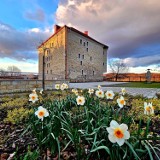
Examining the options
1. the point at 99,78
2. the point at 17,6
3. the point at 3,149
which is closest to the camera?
the point at 3,149

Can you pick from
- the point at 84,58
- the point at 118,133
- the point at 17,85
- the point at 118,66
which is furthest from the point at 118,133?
the point at 118,66

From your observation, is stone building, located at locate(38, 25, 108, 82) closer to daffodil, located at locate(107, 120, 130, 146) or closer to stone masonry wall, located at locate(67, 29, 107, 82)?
stone masonry wall, located at locate(67, 29, 107, 82)

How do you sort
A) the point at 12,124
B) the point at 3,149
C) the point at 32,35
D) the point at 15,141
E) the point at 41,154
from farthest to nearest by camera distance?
the point at 32,35 → the point at 12,124 → the point at 15,141 → the point at 3,149 → the point at 41,154

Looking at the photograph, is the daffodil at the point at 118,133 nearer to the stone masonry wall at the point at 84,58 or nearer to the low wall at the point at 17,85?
the low wall at the point at 17,85

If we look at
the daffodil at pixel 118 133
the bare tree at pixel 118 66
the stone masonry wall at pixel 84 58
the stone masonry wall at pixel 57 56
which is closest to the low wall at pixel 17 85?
the daffodil at pixel 118 133

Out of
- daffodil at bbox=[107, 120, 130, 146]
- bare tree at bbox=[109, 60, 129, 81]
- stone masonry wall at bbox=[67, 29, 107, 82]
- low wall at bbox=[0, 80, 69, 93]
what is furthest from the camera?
bare tree at bbox=[109, 60, 129, 81]

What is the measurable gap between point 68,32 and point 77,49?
344 centimetres

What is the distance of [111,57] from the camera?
38.3m

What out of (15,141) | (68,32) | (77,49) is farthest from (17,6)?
(77,49)

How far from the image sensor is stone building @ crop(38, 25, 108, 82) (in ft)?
74.8

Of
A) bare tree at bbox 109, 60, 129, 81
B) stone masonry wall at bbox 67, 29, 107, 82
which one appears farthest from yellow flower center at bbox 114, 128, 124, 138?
bare tree at bbox 109, 60, 129, 81

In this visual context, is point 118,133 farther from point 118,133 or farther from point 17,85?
point 17,85

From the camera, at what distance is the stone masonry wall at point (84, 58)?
23.7 meters

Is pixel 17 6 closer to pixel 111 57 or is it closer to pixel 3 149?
pixel 3 149
